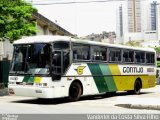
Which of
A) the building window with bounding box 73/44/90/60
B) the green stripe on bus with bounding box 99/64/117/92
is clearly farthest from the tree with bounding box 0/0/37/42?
the building window with bounding box 73/44/90/60

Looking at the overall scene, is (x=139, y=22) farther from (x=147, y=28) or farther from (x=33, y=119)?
(x=33, y=119)

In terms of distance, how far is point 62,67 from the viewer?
734 inches

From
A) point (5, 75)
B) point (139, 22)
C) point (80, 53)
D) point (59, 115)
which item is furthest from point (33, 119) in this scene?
point (139, 22)

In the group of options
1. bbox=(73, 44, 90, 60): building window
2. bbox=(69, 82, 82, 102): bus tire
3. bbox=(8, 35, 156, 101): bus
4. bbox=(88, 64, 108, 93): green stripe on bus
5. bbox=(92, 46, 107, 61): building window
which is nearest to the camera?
bbox=(8, 35, 156, 101): bus

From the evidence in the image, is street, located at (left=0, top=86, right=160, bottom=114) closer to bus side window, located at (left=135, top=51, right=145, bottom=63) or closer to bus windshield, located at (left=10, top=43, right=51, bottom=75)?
bus windshield, located at (left=10, top=43, right=51, bottom=75)

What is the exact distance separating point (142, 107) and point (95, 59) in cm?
541

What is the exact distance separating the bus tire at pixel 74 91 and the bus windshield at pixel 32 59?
6.30 feet

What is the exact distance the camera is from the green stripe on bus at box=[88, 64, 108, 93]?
68.8 feet

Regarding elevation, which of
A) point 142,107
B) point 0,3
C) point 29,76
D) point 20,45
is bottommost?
point 142,107

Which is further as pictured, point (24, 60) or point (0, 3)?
point (0, 3)

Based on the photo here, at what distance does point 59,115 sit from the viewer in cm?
1344

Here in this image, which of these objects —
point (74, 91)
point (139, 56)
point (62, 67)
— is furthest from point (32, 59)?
point (139, 56)

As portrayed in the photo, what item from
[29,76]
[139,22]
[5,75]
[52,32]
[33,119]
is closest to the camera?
[33,119]

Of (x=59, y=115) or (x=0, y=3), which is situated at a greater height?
(x=0, y=3)
